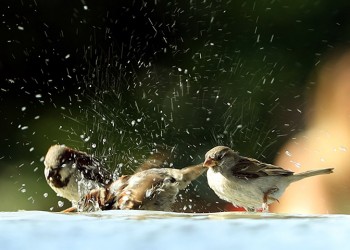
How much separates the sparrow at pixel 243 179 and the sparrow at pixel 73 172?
1.32 ft

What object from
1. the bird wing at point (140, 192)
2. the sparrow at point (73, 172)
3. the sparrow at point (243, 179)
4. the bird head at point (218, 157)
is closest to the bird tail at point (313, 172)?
the sparrow at point (243, 179)

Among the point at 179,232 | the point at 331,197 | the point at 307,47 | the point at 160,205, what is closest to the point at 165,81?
the point at 307,47

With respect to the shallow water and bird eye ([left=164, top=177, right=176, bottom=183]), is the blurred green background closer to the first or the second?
bird eye ([left=164, top=177, right=176, bottom=183])

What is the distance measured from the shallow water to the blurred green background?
289 centimetres

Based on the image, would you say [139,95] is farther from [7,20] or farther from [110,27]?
[7,20]

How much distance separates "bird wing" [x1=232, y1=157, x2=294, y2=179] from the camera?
10.2 feet

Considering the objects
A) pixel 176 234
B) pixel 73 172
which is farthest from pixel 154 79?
pixel 176 234

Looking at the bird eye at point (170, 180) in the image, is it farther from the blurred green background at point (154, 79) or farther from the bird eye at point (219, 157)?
the blurred green background at point (154, 79)

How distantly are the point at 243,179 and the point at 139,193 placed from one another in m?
0.85

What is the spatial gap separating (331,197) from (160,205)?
2.02m

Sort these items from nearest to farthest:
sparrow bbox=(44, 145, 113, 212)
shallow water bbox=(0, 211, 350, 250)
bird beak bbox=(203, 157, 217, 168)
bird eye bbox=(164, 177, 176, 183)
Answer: shallow water bbox=(0, 211, 350, 250) → bird eye bbox=(164, 177, 176, 183) → bird beak bbox=(203, 157, 217, 168) → sparrow bbox=(44, 145, 113, 212)

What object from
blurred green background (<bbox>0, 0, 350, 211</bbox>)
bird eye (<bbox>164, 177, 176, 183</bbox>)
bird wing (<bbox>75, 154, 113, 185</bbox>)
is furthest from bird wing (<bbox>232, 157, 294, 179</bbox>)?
blurred green background (<bbox>0, 0, 350, 211</bbox>)

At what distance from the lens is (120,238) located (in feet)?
4.26

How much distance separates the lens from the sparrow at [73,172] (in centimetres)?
317
